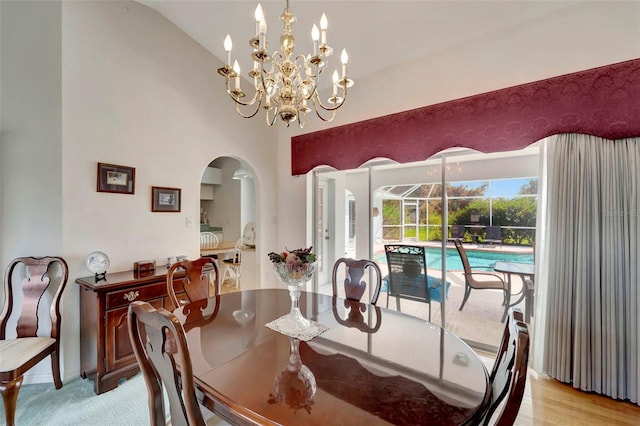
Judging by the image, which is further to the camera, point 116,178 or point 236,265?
point 236,265

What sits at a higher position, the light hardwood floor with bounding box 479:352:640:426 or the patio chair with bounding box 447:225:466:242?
the patio chair with bounding box 447:225:466:242

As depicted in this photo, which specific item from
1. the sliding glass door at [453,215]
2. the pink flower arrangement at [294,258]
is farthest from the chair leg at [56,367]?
the sliding glass door at [453,215]

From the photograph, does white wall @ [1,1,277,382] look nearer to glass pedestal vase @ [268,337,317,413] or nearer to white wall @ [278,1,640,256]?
white wall @ [278,1,640,256]

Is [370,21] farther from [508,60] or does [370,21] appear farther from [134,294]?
[134,294]

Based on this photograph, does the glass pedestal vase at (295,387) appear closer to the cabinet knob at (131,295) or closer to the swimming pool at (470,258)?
the cabinet knob at (131,295)

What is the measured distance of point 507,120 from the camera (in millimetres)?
2471

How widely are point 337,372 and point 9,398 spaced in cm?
216

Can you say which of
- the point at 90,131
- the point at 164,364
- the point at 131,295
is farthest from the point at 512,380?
the point at 90,131

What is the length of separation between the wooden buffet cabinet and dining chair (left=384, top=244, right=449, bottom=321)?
261 cm

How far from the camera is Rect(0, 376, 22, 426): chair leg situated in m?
1.67

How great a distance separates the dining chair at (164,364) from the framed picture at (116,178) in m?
2.07

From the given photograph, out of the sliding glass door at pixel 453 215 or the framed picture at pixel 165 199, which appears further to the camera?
the framed picture at pixel 165 199

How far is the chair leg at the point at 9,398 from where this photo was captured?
1.67 meters

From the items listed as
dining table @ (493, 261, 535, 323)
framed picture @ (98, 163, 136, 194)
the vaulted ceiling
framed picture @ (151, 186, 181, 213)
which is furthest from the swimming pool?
framed picture @ (98, 163, 136, 194)
